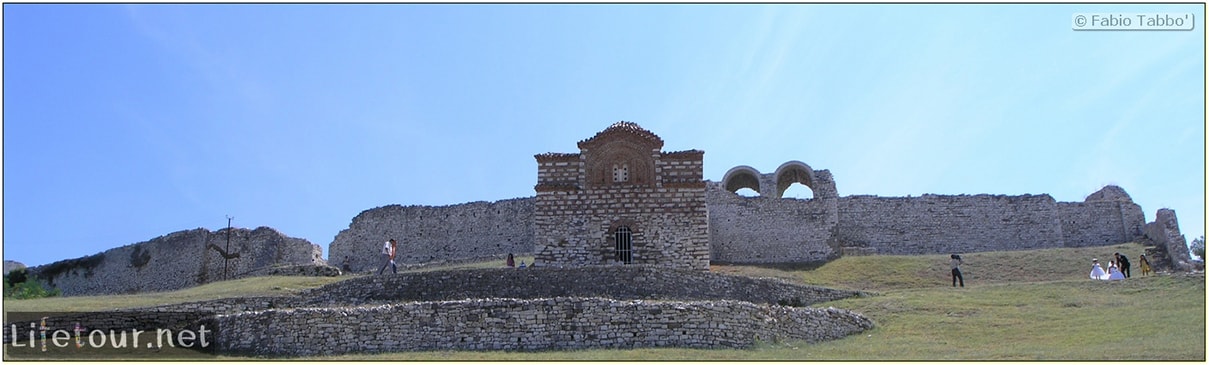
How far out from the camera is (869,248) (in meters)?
41.0

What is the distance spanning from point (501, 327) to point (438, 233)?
27647 millimetres

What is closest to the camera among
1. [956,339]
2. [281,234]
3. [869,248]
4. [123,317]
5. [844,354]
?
[844,354]

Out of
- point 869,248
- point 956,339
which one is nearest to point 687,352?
point 956,339

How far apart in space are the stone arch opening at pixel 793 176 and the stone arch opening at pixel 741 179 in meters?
1.09

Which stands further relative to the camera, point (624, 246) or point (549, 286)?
point (624, 246)

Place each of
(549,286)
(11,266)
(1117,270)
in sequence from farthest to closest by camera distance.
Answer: (11,266) < (1117,270) < (549,286)

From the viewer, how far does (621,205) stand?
2934 centimetres

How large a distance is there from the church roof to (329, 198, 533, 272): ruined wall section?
14.4 m

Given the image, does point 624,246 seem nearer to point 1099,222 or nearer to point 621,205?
point 621,205

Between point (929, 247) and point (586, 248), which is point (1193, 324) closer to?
point (586, 248)

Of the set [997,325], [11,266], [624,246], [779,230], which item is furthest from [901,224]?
[11,266]

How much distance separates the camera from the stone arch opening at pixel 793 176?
4466 centimetres

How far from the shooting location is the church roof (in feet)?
98.4

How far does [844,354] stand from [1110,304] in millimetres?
8075
